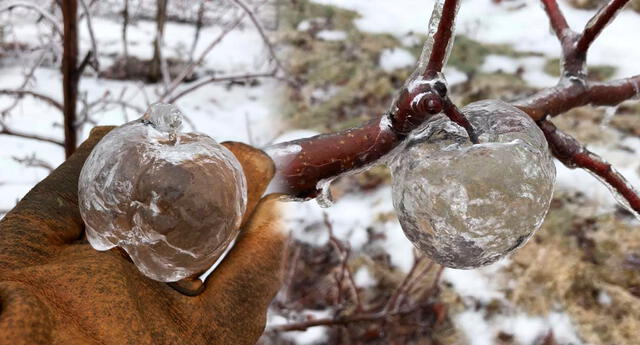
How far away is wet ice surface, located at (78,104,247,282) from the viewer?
23.6 inches

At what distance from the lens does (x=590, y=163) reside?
880 mm

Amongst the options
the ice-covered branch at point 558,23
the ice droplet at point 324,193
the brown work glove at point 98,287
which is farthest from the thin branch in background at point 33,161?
the ice-covered branch at point 558,23

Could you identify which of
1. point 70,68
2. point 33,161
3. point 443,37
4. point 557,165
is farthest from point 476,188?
point 557,165

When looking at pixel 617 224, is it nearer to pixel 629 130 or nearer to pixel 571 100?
pixel 629 130

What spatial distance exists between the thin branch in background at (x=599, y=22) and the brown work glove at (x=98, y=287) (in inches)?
24.4

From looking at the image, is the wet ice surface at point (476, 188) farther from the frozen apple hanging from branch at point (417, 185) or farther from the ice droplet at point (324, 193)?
the ice droplet at point (324, 193)

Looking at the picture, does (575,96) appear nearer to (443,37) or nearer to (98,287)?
(443,37)

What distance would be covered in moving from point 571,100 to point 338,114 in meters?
2.29

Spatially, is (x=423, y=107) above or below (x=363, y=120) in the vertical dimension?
above

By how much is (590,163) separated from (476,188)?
39cm

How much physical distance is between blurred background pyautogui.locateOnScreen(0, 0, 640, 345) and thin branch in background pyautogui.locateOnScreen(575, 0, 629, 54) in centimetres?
49

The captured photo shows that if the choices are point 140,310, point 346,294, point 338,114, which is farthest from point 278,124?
point 140,310

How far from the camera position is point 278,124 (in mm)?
3307

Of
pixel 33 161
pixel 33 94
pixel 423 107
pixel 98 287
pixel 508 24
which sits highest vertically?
pixel 423 107
